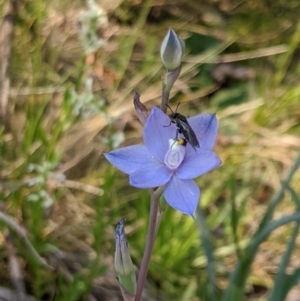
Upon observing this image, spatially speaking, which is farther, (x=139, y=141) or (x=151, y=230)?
(x=139, y=141)

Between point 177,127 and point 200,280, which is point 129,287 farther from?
point 200,280

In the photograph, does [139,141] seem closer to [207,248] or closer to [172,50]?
[207,248]

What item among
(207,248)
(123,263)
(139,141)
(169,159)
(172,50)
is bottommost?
(139,141)

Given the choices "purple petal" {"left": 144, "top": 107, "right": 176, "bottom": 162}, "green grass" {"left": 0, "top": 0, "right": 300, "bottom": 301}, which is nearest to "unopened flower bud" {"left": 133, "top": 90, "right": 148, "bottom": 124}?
"purple petal" {"left": 144, "top": 107, "right": 176, "bottom": 162}

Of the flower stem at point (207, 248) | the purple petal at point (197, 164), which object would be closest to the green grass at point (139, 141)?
the flower stem at point (207, 248)

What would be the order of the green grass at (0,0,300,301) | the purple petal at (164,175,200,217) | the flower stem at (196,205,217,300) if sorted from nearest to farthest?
1. the purple petal at (164,175,200,217)
2. the flower stem at (196,205,217,300)
3. the green grass at (0,0,300,301)

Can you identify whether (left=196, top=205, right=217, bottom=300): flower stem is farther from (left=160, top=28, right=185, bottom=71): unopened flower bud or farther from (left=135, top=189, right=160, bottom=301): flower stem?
(left=160, top=28, right=185, bottom=71): unopened flower bud

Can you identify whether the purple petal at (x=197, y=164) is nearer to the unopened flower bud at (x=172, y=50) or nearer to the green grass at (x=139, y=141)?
the unopened flower bud at (x=172, y=50)

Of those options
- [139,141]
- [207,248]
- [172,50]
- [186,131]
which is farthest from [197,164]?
[139,141]
